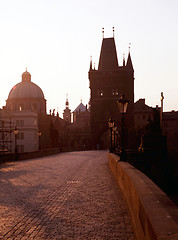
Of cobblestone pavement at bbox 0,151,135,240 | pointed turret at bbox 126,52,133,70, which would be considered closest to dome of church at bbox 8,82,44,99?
pointed turret at bbox 126,52,133,70

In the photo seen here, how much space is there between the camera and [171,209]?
13.1 feet

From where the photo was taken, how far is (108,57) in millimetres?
82125

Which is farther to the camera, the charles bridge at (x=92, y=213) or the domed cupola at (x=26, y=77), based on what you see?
the domed cupola at (x=26, y=77)

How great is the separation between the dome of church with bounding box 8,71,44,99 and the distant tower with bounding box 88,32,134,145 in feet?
94.5

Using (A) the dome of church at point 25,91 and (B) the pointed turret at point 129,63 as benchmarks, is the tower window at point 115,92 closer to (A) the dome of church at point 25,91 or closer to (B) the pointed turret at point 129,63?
(B) the pointed turret at point 129,63

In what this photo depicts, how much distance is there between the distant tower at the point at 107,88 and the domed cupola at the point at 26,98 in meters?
28.0

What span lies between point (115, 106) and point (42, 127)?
24819 mm

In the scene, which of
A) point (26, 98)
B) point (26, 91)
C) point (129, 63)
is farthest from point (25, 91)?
point (129, 63)

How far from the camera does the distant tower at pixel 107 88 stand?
79000 millimetres

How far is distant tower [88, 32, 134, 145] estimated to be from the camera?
259 ft

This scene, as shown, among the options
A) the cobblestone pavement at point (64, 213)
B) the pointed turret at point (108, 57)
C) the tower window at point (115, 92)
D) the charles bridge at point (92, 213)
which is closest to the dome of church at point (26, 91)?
the pointed turret at point (108, 57)

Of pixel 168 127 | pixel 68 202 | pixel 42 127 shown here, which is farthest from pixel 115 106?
pixel 68 202

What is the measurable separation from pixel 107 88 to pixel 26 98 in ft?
109

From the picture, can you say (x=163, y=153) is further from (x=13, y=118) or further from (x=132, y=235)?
(x=13, y=118)
